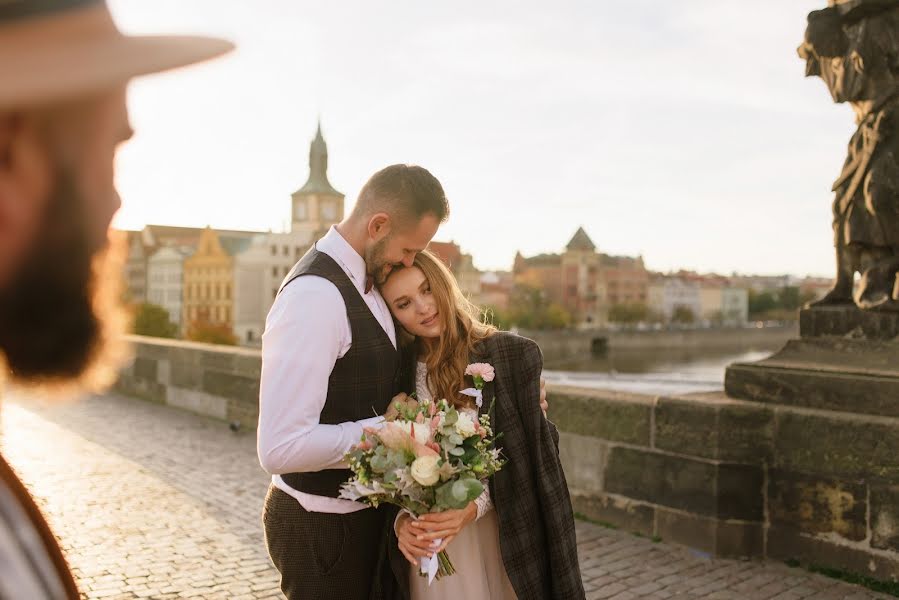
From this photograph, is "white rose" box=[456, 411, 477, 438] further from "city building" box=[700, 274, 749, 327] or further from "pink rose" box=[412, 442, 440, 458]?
"city building" box=[700, 274, 749, 327]

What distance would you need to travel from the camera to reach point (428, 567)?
2154 mm

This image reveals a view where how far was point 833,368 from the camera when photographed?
169 inches

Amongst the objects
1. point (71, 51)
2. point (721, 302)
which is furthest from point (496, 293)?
point (71, 51)

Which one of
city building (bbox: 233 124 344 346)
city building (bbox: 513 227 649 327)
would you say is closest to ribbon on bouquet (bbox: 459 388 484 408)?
city building (bbox: 233 124 344 346)

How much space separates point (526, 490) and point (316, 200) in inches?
3371

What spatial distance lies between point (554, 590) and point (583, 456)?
264cm

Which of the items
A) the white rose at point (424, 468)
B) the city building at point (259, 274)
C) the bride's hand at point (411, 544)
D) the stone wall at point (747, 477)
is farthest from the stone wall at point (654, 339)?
the white rose at point (424, 468)

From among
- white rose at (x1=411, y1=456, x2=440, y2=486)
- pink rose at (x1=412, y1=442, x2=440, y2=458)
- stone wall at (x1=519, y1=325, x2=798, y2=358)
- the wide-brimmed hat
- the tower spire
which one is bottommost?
stone wall at (x1=519, y1=325, x2=798, y2=358)

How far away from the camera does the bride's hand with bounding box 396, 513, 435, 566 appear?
2164 millimetres

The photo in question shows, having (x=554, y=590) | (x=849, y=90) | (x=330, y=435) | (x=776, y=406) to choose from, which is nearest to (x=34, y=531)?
(x=330, y=435)

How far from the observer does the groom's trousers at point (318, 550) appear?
7.45ft

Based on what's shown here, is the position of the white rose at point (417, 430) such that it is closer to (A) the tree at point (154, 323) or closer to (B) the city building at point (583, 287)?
(A) the tree at point (154, 323)

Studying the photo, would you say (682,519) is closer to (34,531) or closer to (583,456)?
(583,456)

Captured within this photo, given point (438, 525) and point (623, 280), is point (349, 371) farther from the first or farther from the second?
point (623, 280)
